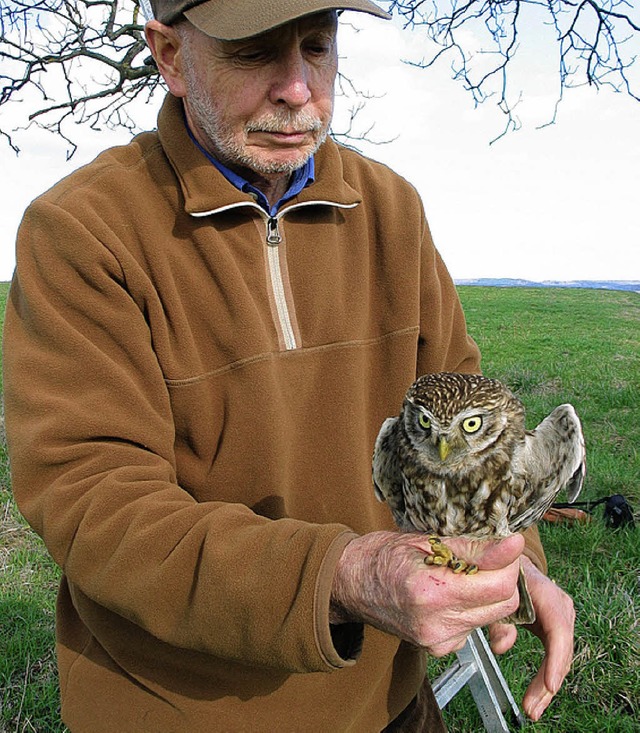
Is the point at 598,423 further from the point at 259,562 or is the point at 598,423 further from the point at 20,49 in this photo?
the point at 20,49

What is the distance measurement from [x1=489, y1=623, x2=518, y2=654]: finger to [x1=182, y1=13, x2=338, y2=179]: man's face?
1784mm

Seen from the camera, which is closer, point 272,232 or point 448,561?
point 448,561

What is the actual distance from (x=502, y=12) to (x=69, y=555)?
25.1 feet

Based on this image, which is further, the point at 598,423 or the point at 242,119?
the point at 598,423

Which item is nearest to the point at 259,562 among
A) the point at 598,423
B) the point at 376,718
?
the point at 376,718

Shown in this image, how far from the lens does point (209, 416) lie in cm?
238

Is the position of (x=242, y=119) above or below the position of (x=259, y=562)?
above

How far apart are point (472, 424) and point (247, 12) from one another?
147 cm

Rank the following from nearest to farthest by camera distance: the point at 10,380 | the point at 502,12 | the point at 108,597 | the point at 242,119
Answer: the point at 108,597, the point at 10,380, the point at 242,119, the point at 502,12

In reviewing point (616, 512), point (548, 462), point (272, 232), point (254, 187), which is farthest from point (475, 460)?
point (616, 512)

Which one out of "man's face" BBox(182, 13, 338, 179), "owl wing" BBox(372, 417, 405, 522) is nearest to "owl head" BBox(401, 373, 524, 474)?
"owl wing" BBox(372, 417, 405, 522)

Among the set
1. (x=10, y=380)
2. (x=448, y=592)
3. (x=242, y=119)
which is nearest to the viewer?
(x=448, y=592)

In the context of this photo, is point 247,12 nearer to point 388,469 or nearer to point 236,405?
point 236,405

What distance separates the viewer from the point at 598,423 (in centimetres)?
773
